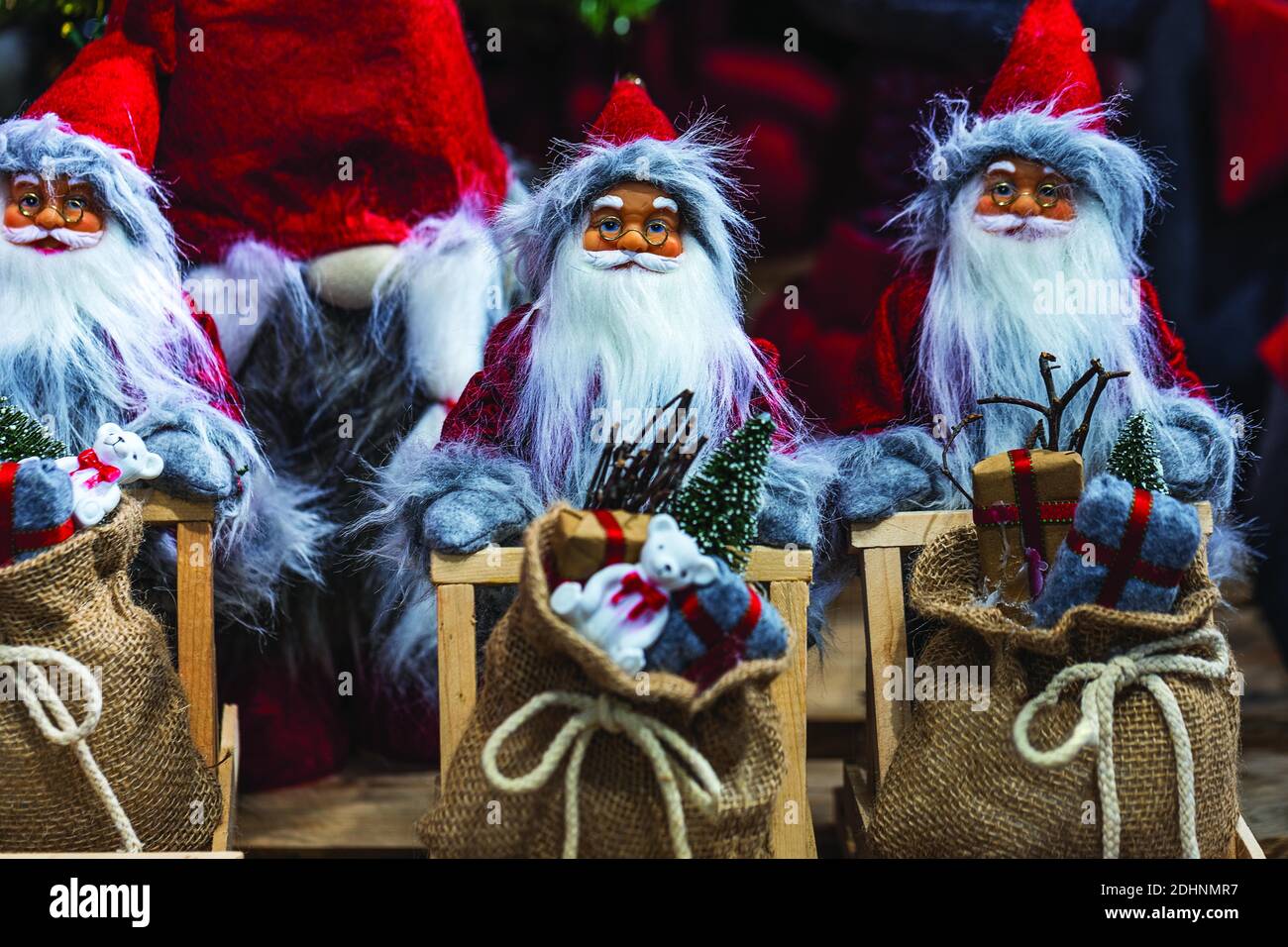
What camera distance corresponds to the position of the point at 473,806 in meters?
1.57

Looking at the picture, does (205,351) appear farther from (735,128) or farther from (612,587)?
(735,128)

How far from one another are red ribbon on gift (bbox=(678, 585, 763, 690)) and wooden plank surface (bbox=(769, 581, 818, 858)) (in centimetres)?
29

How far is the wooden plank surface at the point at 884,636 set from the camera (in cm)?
189

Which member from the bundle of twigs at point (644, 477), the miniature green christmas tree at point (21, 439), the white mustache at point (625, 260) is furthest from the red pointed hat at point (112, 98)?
the bundle of twigs at point (644, 477)

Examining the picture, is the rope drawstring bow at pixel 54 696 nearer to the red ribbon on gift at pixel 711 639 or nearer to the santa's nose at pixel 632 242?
the red ribbon on gift at pixel 711 639

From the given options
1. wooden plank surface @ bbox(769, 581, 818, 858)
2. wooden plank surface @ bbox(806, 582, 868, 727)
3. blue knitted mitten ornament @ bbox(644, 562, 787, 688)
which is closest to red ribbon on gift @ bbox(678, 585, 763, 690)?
blue knitted mitten ornament @ bbox(644, 562, 787, 688)

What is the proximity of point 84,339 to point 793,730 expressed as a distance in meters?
1.09

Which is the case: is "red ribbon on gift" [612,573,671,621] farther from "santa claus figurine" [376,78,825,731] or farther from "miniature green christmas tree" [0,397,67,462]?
"miniature green christmas tree" [0,397,67,462]

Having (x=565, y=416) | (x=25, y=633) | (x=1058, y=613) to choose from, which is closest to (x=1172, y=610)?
(x=1058, y=613)

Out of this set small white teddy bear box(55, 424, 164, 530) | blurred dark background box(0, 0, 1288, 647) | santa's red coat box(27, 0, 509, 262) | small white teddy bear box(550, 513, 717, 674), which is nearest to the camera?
small white teddy bear box(550, 513, 717, 674)

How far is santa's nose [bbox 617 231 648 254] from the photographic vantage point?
1958mm

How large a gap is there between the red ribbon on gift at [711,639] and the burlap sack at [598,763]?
0.7 inches

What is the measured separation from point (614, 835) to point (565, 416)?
24.2 inches

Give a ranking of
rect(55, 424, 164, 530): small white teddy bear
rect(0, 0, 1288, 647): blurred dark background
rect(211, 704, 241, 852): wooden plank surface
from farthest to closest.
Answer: rect(0, 0, 1288, 647): blurred dark background < rect(211, 704, 241, 852): wooden plank surface < rect(55, 424, 164, 530): small white teddy bear
